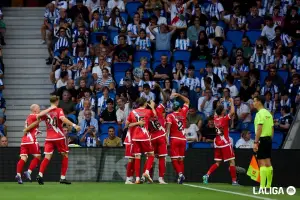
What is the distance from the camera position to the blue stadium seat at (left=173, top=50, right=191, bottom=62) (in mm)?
28984

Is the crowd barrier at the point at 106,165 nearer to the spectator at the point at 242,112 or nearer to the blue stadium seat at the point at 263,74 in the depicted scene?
the spectator at the point at 242,112

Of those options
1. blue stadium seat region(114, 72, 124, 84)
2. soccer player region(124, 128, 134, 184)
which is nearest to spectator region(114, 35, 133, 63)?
blue stadium seat region(114, 72, 124, 84)

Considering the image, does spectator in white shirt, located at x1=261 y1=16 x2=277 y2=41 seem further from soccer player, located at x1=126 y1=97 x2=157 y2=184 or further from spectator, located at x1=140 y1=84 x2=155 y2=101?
soccer player, located at x1=126 y1=97 x2=157 y2=184

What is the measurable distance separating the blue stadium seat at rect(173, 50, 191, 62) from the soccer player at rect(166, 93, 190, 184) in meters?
5.80

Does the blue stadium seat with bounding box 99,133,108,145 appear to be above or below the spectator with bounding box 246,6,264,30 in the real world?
below

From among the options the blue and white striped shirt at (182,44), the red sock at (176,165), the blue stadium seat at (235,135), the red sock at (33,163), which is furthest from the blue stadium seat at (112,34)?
the red sock at (33,163)

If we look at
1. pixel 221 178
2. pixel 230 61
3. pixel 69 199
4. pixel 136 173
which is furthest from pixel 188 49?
pixel 69 199

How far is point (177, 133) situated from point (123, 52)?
6.05m

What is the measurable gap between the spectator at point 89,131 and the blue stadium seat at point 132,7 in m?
5.47

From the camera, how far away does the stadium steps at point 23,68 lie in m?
28.4

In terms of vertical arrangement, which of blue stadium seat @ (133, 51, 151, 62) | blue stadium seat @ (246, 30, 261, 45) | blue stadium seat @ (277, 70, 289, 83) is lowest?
blue stadium seat @ (277, 70, 289, 83)

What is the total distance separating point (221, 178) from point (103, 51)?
6.03 meters

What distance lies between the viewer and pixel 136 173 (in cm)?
2262

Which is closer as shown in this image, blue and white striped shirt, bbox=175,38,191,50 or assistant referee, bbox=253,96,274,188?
assistant referee, bbox=253,96,274,188
